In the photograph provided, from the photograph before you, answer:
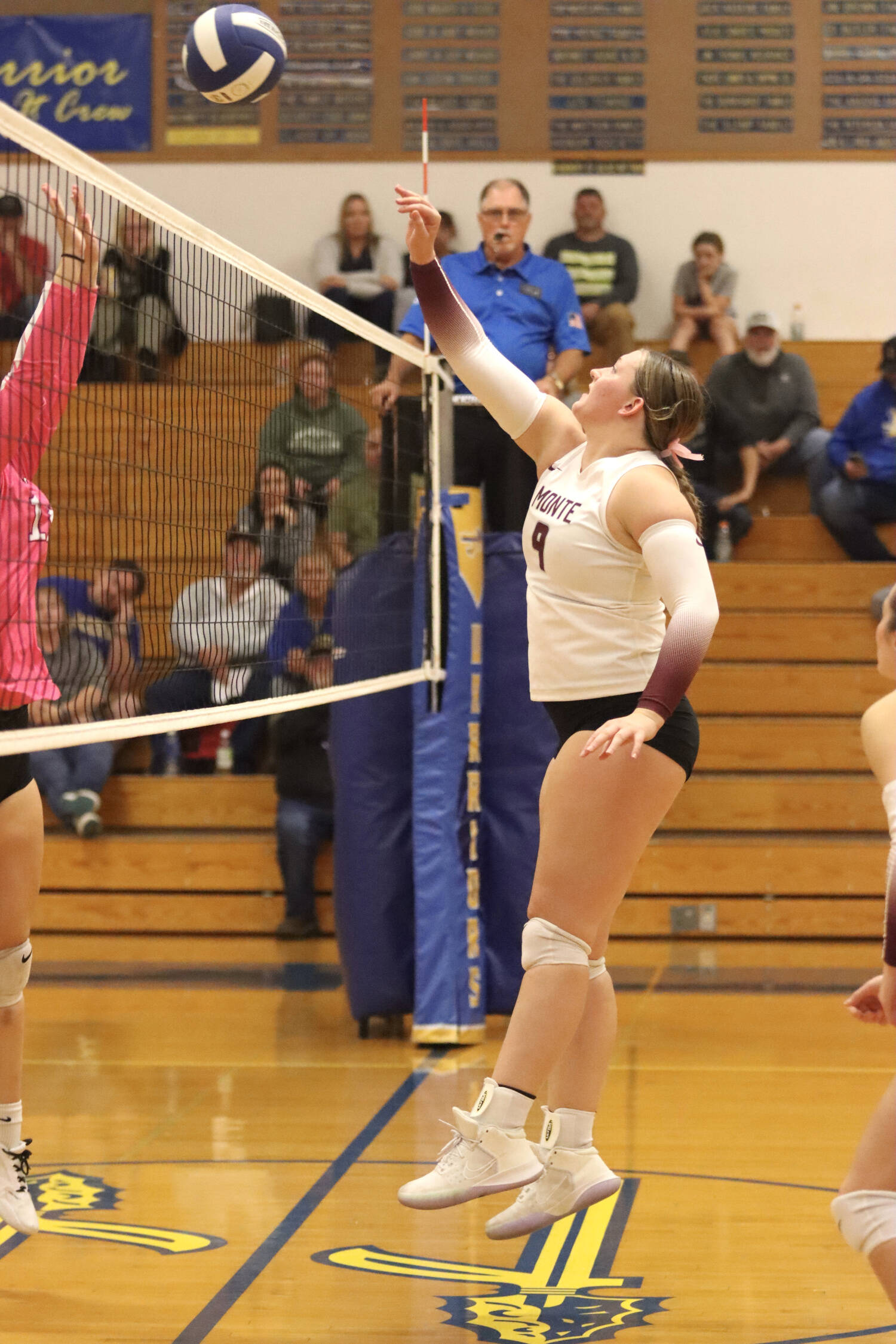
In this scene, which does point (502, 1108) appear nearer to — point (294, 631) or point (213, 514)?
point (294, 631)

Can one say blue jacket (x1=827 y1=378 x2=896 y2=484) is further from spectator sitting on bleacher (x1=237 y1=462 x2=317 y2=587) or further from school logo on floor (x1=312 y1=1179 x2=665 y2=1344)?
school logo on floor (x1=312 y1=1179 x2=665 y2=1344)

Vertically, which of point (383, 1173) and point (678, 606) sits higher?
point (678, 606)

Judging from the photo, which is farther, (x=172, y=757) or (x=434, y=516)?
(x=172, y=757)

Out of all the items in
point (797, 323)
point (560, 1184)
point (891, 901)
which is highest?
point (797, 323)

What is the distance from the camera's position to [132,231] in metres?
8.79

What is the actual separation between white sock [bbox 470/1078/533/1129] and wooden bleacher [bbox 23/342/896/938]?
4.26 m

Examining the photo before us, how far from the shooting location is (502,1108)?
3.04 m

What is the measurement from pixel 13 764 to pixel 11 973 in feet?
1.60

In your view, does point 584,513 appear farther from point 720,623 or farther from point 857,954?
point 720,623

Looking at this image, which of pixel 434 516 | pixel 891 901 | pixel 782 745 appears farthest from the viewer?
pixel 782 745

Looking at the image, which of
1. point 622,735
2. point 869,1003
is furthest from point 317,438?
point 869,1003

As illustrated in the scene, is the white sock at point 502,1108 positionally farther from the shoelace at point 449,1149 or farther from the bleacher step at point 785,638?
the bleacher step at point 785,638

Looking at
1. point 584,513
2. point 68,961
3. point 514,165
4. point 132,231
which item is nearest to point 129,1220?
point 584,513

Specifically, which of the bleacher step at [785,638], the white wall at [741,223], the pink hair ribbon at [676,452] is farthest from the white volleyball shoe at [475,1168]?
the white wall at [741,223]
